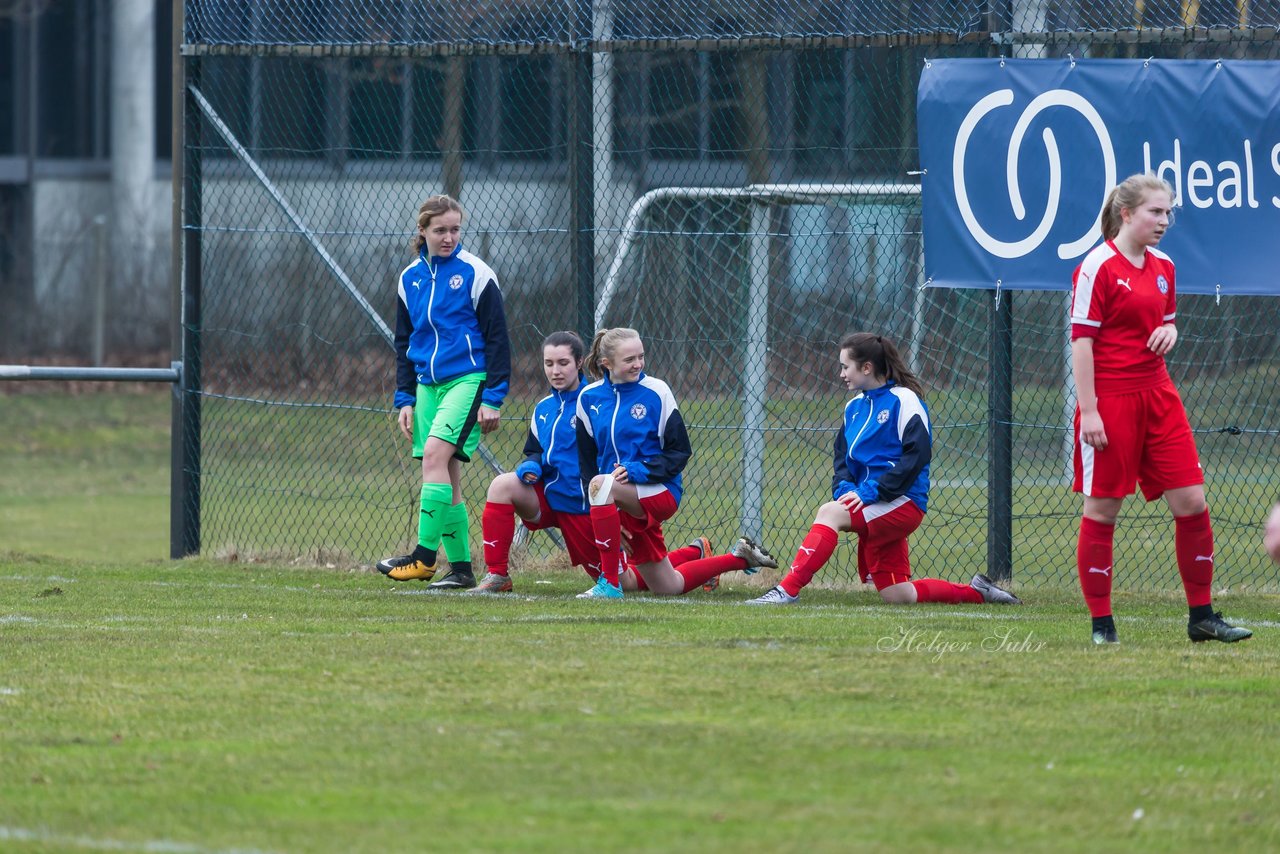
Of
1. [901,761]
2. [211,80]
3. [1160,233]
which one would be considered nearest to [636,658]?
[901,761]

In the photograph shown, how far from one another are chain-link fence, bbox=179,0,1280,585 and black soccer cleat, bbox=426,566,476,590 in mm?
1368

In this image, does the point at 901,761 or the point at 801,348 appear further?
the point at 801,348

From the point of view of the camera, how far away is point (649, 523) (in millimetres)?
8656

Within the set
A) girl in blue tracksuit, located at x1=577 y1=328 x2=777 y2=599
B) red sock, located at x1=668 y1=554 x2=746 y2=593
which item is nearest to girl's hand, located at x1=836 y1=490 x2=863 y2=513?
girl in blue tracksuit, located at x1=577 y1=328 x2=777 y2=599

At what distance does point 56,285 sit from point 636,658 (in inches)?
875

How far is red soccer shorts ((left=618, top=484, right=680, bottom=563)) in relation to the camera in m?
8.61

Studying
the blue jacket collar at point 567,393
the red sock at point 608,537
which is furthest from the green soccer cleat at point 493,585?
the blue jacket collar at point 567,393

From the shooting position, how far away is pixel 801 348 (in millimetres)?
12102

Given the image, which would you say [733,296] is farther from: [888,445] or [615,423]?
[888,445]

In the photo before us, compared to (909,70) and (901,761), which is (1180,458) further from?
(909,70)

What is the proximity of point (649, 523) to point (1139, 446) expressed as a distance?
247 centimetres

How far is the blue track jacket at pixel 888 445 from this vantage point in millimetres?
8297

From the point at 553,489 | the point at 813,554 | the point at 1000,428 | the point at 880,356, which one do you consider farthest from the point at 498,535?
the point at 1000,428

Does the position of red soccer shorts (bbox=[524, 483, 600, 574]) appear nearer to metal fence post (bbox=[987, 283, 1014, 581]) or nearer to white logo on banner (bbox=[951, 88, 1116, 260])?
metal fence post (bbox=[987, 283, 1014, 581])
